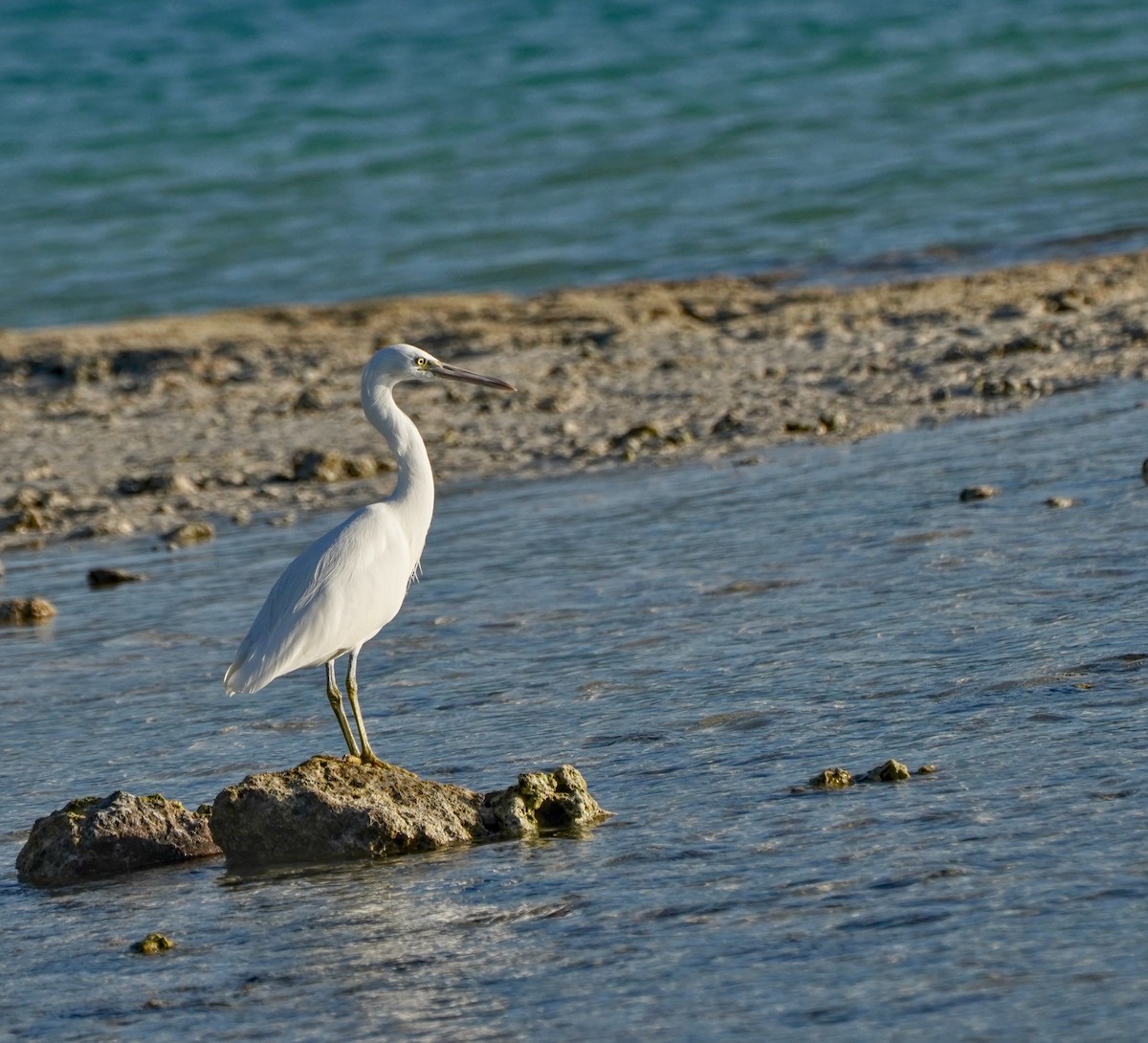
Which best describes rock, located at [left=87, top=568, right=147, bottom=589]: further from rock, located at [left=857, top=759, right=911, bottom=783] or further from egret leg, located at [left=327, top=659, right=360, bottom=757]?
rock, located at [left=857, top=759, right=911, bottom=783]

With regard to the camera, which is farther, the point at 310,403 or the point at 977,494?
the point at 310,403

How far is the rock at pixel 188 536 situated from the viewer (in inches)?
355

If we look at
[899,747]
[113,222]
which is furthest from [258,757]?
[113,222]

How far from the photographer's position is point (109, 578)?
8344 millimetres

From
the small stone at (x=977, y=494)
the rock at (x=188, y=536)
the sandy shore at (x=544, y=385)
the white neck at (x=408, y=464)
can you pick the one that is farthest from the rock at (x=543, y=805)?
the rock at (x=188, y=536)

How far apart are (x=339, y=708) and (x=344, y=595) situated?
329mm

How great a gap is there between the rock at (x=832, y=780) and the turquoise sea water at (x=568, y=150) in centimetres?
998

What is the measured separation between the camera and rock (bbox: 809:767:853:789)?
188 inches

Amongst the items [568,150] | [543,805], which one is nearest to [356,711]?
[543,805]

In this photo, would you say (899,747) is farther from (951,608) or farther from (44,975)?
(44,975)

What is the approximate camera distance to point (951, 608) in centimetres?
625

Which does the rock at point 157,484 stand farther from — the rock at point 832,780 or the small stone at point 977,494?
the rock at point 832,780

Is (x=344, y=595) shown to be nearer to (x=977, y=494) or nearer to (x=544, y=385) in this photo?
(x=977, y=494)

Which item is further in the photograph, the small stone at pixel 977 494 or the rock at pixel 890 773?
the small stone at pixel 977 494
